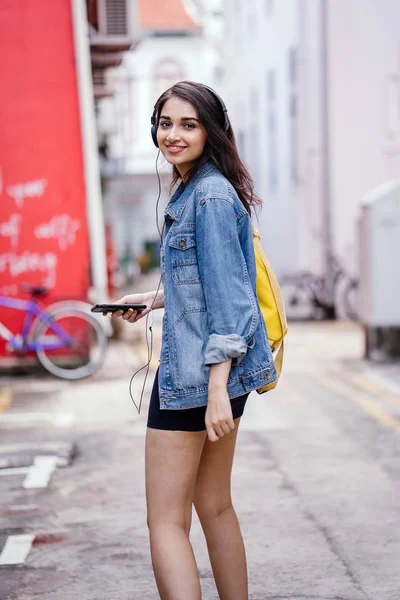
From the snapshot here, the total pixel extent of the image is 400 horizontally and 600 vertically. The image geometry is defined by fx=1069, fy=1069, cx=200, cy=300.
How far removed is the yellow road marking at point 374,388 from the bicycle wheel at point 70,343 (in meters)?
2.55

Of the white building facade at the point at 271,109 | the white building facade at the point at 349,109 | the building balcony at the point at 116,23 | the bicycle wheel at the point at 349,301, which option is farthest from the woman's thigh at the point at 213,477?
the white building facade at the point at 271,109

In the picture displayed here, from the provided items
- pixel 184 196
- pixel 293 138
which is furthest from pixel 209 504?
pixel 293 138

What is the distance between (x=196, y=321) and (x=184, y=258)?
184mm

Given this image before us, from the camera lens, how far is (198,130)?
3.19 metres

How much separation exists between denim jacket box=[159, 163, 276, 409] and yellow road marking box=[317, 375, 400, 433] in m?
4.75

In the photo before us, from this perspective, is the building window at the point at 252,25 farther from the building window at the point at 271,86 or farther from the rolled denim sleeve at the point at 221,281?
the rolled denim sleeve at the point at 221,281

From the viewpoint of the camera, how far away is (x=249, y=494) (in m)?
5.74

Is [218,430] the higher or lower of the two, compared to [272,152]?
higher

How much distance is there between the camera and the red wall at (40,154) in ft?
36.9

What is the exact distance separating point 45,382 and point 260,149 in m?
17.5

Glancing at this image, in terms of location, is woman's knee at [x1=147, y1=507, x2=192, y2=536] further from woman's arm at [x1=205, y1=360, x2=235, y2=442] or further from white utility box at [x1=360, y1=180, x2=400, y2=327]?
white utility box at [x1=360, y1=180, x2=400, y2=327]

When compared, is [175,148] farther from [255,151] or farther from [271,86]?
[255,151]

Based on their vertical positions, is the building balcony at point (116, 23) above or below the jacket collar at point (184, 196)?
above

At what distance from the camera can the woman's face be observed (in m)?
3.18
